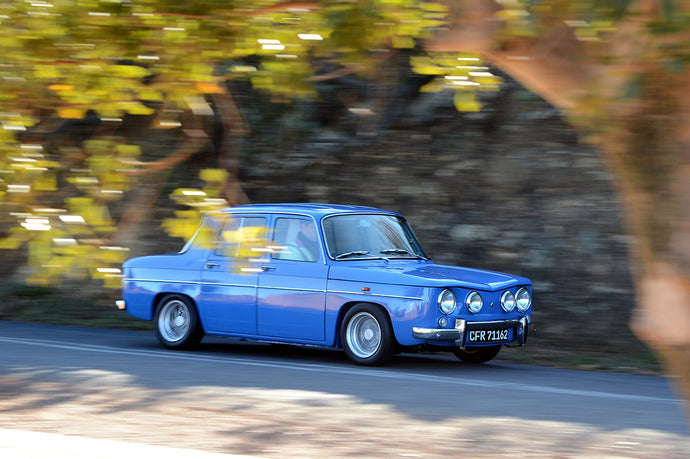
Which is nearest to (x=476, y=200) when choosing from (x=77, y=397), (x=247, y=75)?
(x=77, y=397)

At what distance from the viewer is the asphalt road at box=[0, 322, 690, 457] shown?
738 cm

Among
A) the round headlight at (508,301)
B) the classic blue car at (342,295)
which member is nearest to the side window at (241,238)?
the classic blue car at (342,295)

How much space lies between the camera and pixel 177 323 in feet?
43.1

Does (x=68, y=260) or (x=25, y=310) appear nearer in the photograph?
(x=68, y=260)

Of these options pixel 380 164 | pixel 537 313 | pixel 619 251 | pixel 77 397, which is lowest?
pixel 77 397

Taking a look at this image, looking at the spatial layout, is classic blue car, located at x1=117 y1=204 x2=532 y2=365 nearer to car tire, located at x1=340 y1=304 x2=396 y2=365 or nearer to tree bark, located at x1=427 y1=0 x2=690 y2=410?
car tire, located at x1=340 y1=304 x2=396 y2=365

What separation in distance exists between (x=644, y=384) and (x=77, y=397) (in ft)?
18.1

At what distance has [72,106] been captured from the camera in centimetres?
465

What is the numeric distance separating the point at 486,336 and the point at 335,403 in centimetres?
281

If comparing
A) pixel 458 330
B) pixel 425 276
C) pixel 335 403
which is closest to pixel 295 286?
pixel 425 276

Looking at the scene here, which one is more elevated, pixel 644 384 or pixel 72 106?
pixel 72 106

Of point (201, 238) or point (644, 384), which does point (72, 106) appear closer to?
point (201, 238)

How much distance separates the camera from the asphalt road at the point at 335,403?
290 inches

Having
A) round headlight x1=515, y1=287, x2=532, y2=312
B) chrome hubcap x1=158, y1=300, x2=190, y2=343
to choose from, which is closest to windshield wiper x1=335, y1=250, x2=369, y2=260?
round headlight x1=515, y1=287, x2=532, y2=312
